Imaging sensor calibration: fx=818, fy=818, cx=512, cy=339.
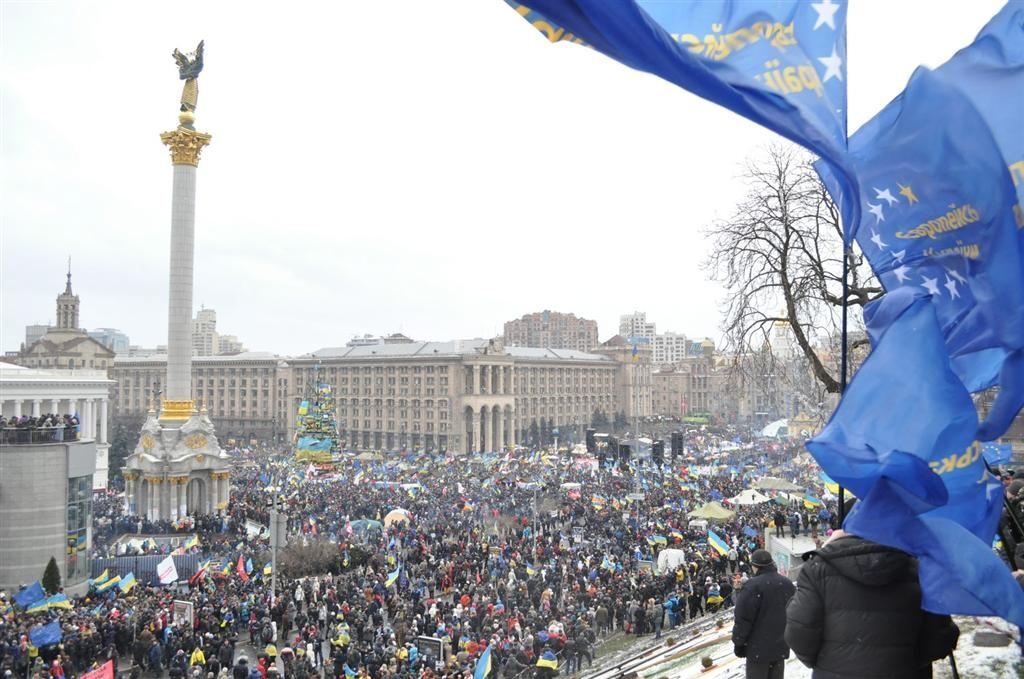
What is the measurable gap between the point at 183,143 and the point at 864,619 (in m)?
41.0

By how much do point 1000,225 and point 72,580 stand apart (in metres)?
27.7

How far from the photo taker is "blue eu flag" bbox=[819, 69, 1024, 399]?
504 centimetres

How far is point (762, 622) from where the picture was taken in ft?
18.5

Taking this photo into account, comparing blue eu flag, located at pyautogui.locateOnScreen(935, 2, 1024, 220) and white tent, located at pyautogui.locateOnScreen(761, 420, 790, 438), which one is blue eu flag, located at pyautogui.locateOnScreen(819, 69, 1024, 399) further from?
white tent, located at pyautogui.locateOnScreen(761, 420, 790, 438)

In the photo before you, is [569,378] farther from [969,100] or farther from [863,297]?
[969,100]

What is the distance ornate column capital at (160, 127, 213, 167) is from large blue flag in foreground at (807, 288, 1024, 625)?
132 ft

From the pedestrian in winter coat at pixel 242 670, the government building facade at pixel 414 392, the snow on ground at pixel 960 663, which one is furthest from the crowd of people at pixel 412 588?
the government building facade at pixel 414 392

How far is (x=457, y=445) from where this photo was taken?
3974 inches

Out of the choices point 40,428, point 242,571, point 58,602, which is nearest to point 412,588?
point 242,571

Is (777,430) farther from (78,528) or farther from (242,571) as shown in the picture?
(78,528)

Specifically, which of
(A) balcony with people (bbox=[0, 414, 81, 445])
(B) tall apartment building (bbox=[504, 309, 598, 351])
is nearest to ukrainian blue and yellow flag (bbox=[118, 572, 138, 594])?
(A) balcony with people (bbox=[0, 414, 81, 445])

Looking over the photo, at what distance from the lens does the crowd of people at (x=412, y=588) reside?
15.9 metres

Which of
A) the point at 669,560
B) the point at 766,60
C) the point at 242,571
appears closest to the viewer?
the point at 766,60

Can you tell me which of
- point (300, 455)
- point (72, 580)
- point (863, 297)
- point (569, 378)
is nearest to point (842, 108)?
point (863, 297)
